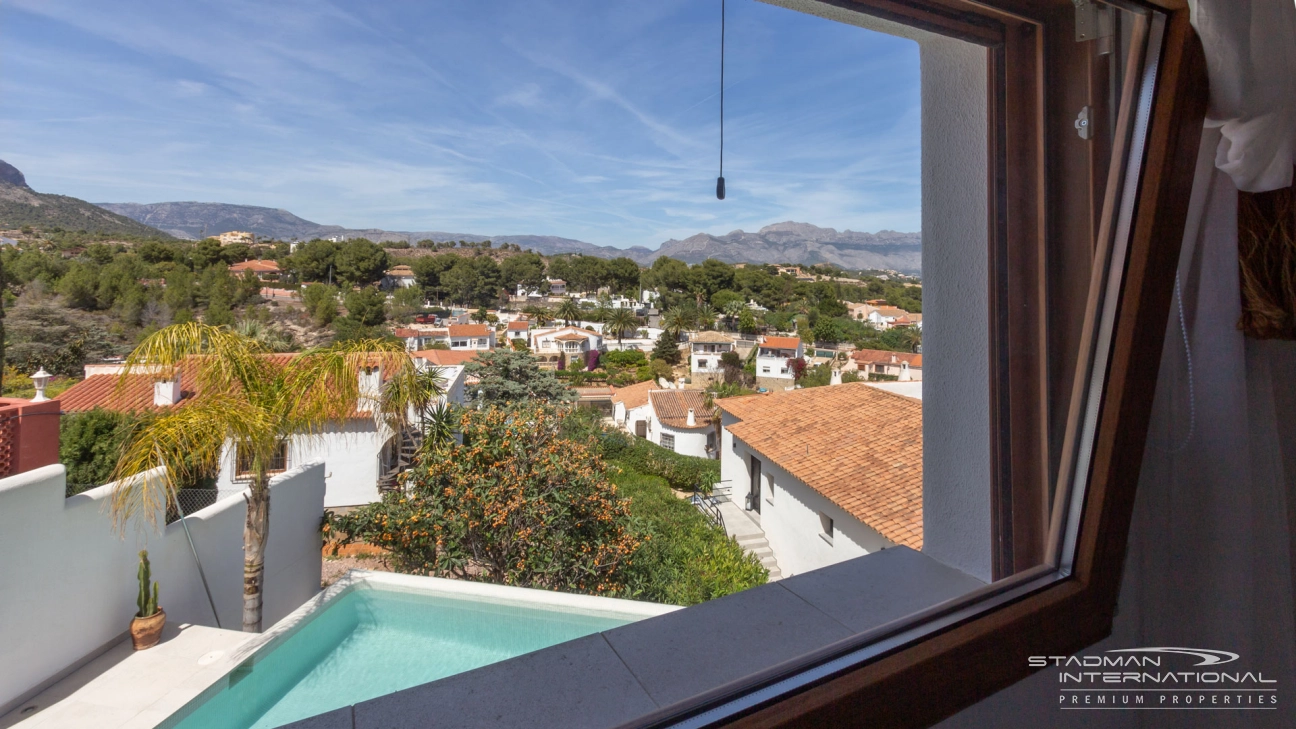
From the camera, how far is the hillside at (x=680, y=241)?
1.03 meters

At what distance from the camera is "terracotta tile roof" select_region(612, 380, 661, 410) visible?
9227 mm

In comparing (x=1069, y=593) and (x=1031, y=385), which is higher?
(x=1031, y=385)

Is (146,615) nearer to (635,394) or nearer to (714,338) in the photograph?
(714,338)

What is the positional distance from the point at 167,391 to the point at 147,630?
60cm

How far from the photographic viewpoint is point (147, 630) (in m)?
1.45

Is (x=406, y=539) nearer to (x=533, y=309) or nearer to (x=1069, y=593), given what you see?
(x=533, y=309)

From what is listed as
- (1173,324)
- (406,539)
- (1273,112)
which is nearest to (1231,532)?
(1173,324)

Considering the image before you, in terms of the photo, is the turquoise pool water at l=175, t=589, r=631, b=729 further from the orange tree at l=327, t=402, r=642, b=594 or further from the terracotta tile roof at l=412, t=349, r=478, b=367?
the terracotta tile roof at l=412, t=349, r=478, b=367

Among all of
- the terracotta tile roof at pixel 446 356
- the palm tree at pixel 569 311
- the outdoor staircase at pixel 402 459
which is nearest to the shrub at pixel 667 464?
the palm tree at pixel 569 311

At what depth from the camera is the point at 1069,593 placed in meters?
0.79

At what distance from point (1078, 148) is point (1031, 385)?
362mm

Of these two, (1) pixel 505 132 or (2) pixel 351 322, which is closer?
(2) pixel 351 322

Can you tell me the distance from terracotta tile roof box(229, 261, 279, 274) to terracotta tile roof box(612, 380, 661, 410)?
7772 millimetres

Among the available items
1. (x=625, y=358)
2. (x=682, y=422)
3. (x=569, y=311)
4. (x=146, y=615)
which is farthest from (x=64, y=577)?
(x=625, y=358)
